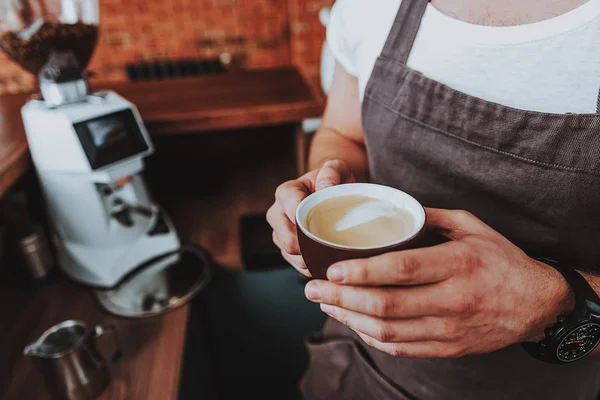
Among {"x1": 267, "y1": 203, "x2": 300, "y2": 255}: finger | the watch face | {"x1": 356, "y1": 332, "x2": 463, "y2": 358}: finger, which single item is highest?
{"x1": 267, "y1": 203, "x2": 300, "y2": 255}: finger

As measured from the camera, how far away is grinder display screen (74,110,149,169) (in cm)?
109

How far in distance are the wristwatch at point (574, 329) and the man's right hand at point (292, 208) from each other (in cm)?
33

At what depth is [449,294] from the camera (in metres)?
0.49

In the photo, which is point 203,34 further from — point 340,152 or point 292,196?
point 292,196

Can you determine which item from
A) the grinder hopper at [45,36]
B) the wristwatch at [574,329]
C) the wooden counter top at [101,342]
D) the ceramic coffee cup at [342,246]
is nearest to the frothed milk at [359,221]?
the ceramic coffee cup at [342,246]

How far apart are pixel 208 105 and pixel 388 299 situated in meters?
1.24

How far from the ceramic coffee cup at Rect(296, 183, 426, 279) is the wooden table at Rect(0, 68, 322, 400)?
0.70 m

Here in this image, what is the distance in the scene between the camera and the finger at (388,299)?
0.48 metres

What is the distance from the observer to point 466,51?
2.34ft

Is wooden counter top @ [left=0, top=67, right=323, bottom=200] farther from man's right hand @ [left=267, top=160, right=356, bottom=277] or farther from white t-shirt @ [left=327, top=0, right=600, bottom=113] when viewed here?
man's right hand @ [left=267, top=160, right=356, bottom=277]

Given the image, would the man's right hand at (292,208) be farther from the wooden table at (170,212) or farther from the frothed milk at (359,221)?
the wooden table at (170,212)

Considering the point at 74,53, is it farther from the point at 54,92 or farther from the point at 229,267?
the point at 229,267

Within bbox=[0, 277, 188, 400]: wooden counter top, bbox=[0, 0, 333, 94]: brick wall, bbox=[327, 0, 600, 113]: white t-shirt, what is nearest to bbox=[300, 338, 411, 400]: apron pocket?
bbox=[0, 277, 188, 400]: wooden counter top

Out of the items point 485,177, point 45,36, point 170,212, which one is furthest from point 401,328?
point 170,212
